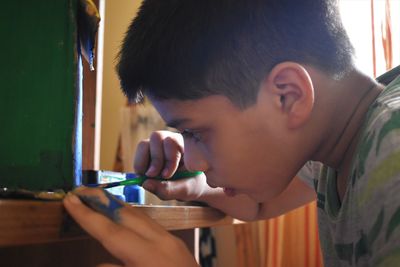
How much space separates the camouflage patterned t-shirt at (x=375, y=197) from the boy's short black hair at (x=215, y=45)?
153 millimetres

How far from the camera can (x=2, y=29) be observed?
0.43 m

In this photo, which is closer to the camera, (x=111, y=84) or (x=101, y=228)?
(x=101, y=228)

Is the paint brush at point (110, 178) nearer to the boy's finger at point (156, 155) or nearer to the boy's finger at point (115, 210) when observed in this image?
the boy's finger at point (156, 155)

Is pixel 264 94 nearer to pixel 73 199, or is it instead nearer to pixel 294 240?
pixel 73 199

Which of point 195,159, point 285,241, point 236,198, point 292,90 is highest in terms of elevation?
point 292,90

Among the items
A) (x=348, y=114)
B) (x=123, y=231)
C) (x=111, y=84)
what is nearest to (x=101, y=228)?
(x=123, y=231)

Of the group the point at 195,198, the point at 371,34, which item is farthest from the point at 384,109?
the point at 371,34

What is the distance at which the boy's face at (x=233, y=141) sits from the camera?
0.58m

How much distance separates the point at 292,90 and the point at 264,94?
0.13 ft

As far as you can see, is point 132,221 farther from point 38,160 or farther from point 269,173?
point 269,173

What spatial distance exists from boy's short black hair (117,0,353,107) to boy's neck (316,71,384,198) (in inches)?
3.7

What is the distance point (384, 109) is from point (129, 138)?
165cm

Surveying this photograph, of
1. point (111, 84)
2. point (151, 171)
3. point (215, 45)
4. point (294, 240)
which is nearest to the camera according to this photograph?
point (215, 45)

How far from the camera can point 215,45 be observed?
0.56 meters
